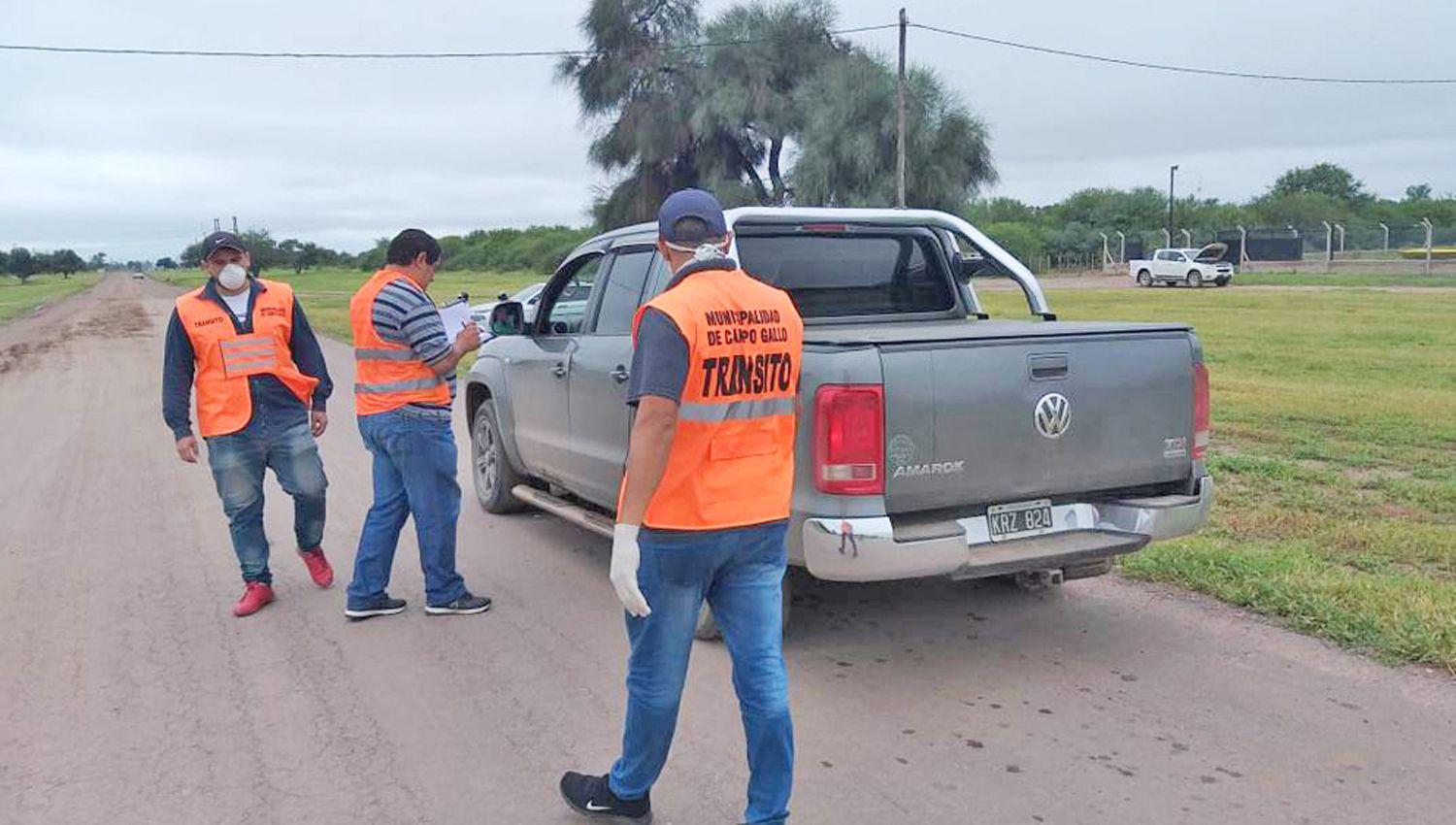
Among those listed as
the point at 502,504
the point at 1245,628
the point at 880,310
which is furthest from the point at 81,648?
the point at 1245,628

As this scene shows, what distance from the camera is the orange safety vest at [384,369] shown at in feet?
17.7

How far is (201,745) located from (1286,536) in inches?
220

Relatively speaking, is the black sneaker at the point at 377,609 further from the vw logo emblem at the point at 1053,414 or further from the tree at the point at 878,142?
the tree at the point at 878,142

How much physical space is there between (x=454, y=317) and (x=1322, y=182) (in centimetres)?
10243

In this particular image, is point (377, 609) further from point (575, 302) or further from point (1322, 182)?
point (1322, 182)

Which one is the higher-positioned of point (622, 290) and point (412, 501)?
point (622, 290)

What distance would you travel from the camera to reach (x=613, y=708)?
14.6 feet

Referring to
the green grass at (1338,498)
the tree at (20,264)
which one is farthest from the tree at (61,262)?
the green grass at (1338,498)

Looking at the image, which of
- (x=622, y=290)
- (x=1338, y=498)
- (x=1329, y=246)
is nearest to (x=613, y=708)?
(x=622, y=290)

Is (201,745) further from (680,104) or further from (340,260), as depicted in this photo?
(340,260)

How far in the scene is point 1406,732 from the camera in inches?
163

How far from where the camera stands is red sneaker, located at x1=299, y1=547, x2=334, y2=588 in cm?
612

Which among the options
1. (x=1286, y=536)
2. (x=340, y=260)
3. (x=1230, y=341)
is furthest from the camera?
(x=340, y=260)

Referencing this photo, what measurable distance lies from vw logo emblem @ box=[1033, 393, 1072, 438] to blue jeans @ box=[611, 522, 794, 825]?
68.7 inches
